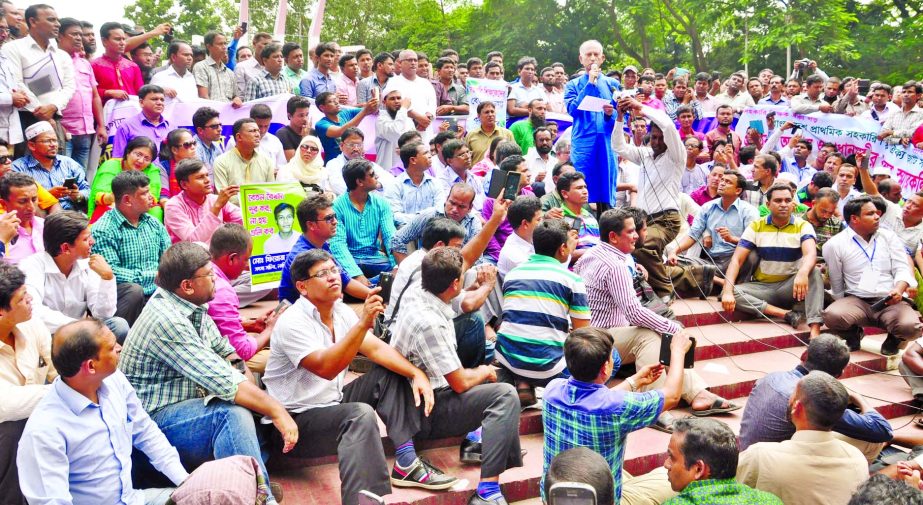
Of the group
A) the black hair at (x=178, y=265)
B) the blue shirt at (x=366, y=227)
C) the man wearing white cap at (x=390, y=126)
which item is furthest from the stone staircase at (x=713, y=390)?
the man wearing white cap at (x=390, y=126)

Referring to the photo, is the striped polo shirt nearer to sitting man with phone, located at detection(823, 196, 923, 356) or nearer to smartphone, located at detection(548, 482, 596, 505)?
sitting man with phone, located at detection(823, 196, 923, 356)

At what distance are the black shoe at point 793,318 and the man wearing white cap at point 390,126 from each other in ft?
14.6

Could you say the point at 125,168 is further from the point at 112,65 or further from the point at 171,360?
the point at 171,360

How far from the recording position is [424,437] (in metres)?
4.86

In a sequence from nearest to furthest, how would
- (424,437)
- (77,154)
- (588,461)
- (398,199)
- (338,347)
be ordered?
1. (588,461)
2. (338,347)
3. (424,437)
4. (398,199)
5. (77,154)

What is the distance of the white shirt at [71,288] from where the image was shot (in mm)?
4832

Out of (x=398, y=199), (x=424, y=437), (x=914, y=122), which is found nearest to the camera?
(x=424, y=437)

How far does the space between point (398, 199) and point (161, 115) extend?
2518 millimetres

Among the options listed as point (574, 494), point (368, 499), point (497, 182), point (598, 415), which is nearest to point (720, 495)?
point (598, 415)

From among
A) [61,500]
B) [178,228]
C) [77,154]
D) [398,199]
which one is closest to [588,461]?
[61,500]

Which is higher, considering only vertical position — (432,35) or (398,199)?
(432,35)

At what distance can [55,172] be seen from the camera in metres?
6.72

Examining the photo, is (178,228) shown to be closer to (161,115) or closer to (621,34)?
(161,115)

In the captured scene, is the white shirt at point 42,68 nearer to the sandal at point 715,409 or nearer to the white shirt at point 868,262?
the sandal at point 715,409
